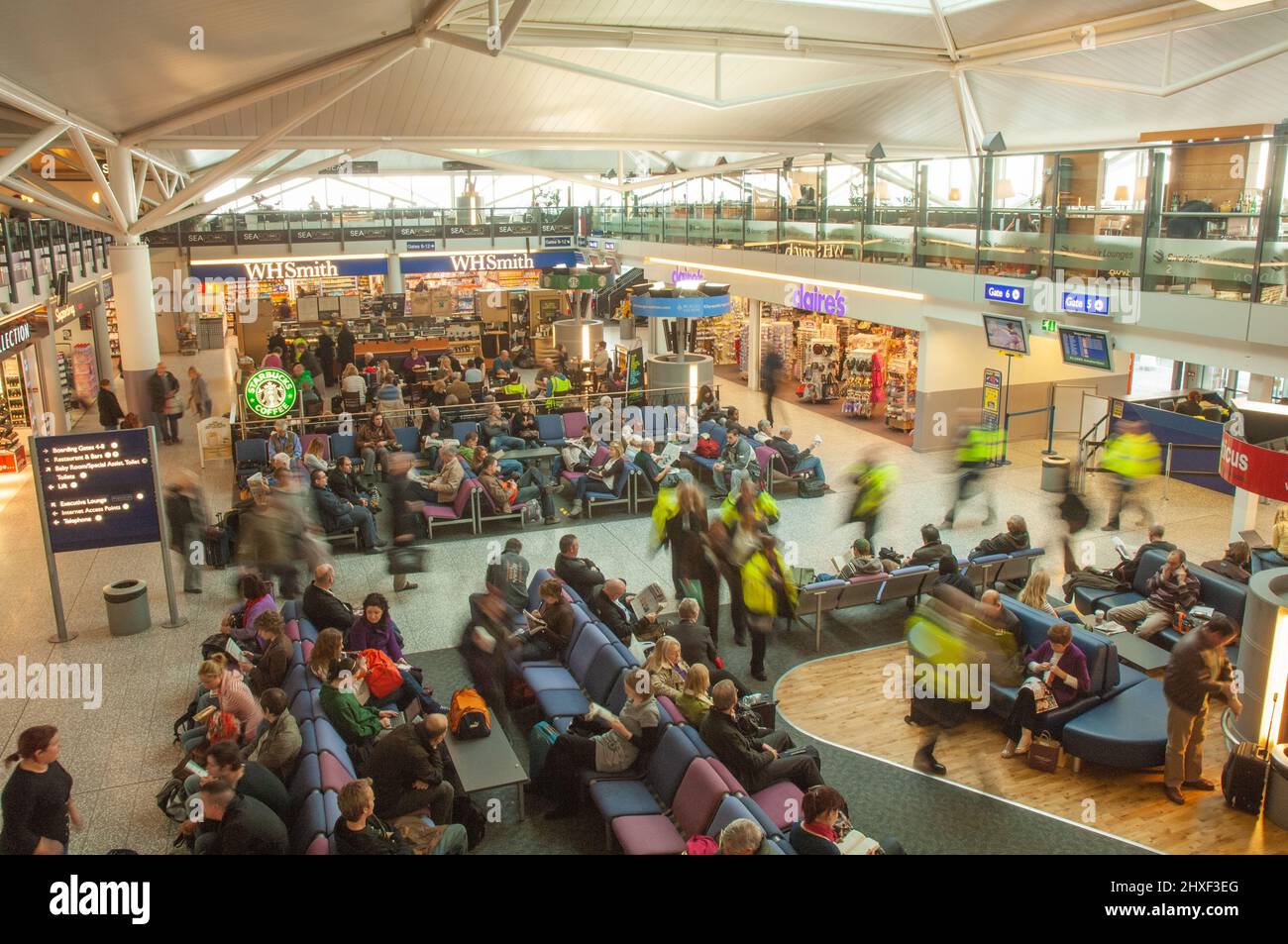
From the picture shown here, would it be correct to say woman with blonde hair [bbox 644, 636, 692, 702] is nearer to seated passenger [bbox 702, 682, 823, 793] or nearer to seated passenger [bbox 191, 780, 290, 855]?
seated passenger [bbox 702, 682, 823, 793]

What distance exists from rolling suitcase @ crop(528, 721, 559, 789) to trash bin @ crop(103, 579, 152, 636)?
5185 mm

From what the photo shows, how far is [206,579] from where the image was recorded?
11820mm

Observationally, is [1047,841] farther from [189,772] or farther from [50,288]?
[50,288]

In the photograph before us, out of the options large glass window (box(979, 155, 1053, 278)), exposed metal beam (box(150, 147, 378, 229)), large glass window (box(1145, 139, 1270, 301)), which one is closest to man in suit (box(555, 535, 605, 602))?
large glass window (box(1145, 139, 1270, 301))

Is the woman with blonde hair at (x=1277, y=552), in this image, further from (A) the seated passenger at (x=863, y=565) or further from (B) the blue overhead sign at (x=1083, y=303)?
(A) the seated passenger at (x=863, y=565)

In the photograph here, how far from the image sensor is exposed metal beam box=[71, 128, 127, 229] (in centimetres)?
1302

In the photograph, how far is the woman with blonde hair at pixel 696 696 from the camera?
7137mm

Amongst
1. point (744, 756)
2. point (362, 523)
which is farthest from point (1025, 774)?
point (362, 523)

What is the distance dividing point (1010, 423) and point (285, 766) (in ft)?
50.7

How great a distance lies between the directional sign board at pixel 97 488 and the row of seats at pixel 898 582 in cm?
674

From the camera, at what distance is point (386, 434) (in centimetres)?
1619

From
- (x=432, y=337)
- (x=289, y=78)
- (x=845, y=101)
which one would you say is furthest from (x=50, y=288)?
(x=845, y=101)

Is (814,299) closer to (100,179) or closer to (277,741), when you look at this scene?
(100,179)
